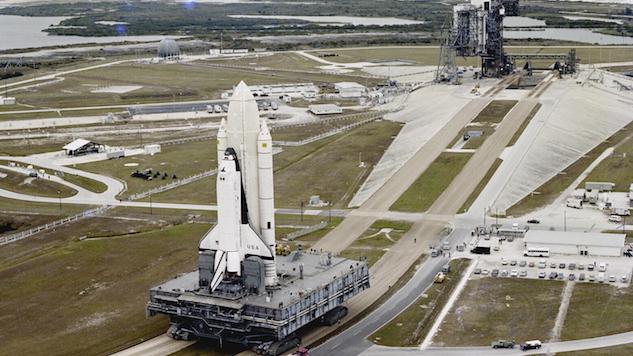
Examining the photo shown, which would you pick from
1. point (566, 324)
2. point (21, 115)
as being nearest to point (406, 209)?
point (566, 324)

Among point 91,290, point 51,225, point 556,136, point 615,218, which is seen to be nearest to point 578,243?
point 615,218

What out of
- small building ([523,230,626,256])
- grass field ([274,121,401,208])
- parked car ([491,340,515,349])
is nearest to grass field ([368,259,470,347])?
parked car ([491,340,515,349])

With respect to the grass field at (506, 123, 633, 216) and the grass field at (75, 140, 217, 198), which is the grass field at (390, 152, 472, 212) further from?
the grass field at (75, 140, 217, 198)

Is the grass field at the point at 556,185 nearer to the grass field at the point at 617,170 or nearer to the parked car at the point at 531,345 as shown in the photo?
the grass field at the point at 617,170

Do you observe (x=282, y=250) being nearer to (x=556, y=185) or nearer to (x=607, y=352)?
(x=607, y=352)

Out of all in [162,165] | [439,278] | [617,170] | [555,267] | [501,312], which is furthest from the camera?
[162,165]

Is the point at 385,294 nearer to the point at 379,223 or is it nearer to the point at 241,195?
the point at 241,195
